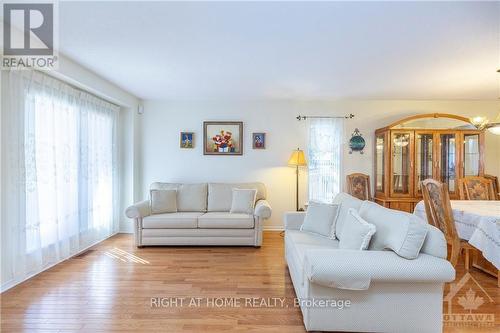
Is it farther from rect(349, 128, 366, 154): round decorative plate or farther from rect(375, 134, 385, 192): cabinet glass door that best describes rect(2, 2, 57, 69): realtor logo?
rect(375, 134, 385, 192): cabinet glass door

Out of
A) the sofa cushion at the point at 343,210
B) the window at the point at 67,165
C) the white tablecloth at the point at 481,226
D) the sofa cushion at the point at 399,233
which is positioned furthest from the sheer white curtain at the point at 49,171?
the white tablecloth at the point at 481,226

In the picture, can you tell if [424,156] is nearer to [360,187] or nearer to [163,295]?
[360,187]

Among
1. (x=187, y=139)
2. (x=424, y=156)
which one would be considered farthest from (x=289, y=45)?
(x=424, y=156)

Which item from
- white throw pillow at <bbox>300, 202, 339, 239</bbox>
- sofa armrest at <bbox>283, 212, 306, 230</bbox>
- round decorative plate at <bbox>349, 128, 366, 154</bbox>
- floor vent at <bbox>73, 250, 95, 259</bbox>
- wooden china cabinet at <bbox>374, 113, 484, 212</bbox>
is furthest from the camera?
round decorative plate at <bbox>349, 128, 366, 154</bbox>

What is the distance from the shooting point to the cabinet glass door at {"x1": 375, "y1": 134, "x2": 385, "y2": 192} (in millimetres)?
4375

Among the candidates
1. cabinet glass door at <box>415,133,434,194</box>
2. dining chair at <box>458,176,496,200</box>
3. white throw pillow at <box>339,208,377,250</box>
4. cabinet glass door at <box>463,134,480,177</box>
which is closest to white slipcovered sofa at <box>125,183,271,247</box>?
white throw pillow at <box>339,208,377,250</box>

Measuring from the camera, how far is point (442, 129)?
4.14 m

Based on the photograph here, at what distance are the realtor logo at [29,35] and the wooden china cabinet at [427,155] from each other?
173 inches

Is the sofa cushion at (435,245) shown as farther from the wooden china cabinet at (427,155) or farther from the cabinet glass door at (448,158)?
the cabinet glass door at (448,158)

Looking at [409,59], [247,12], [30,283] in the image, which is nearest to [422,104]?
[409,59]

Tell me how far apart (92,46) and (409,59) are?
3.22m

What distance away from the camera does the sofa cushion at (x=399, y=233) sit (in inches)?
66.7

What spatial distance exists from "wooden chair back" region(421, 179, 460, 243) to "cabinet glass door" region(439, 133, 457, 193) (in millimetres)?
1697

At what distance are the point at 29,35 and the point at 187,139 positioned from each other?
8.32 ft
